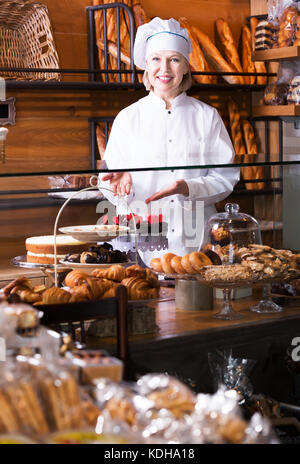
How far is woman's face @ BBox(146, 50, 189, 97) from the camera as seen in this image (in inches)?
84.7

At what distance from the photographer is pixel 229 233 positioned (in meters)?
1.57

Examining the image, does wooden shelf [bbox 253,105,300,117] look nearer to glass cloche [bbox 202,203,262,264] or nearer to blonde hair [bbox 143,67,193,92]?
blonde hair [bbox 143,67,193,92]

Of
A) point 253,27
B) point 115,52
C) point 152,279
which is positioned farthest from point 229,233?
point 253,27

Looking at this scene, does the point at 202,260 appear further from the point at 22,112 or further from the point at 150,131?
the point at 22,112

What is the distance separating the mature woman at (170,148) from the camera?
4.28 feet

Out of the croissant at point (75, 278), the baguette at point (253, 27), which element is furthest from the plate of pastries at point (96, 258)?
the baguette at point (253, 27)

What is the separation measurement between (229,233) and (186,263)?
A: 13cm

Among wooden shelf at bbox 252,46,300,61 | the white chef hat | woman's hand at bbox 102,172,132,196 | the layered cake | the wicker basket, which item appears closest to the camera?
woman's hand at bbox 102,172,132,196

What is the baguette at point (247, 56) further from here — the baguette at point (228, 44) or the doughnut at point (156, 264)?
the doughnut at point (156, 264)

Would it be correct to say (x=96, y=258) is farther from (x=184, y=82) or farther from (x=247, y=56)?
(x=247, y=56)

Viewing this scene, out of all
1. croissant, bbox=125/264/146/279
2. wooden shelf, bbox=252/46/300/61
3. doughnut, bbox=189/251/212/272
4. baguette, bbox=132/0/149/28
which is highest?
baguette, bbox=132/0/149/28

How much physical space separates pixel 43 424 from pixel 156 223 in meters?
1.16

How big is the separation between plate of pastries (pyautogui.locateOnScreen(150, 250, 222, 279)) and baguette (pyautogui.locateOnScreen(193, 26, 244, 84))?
193 cm

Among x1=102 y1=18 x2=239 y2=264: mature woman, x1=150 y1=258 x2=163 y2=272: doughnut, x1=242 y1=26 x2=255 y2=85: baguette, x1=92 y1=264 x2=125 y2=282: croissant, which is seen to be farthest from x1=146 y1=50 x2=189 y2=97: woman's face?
x1=242 y1=26 x2=255 y2=85: baguette
